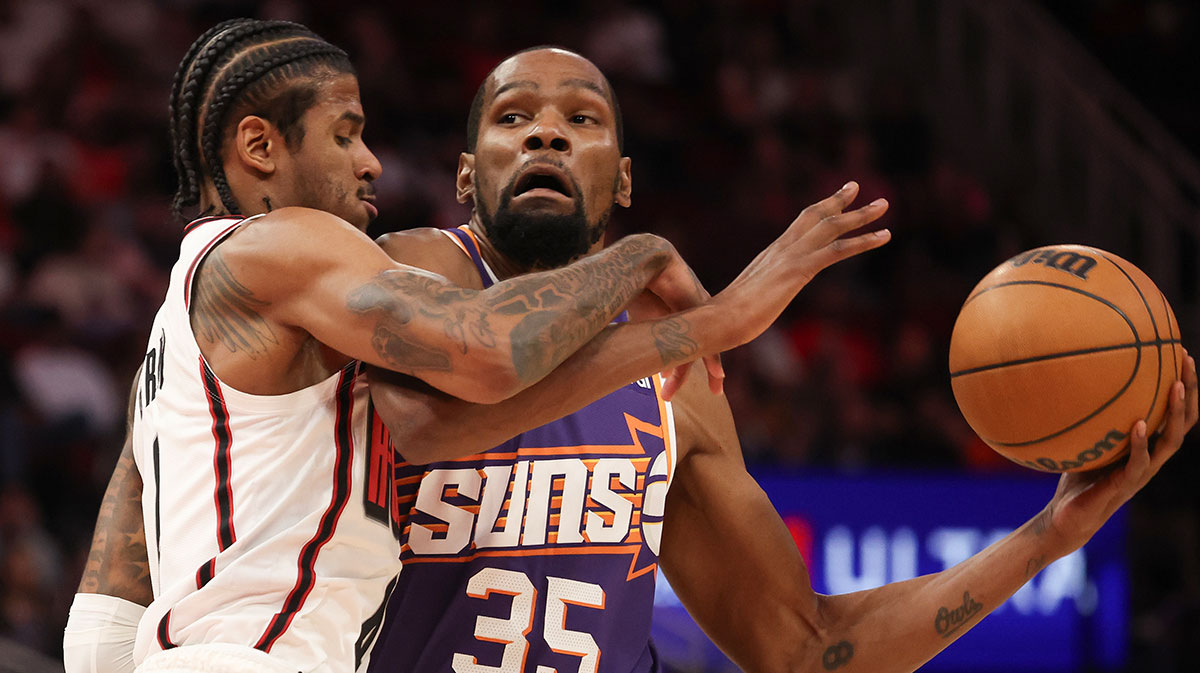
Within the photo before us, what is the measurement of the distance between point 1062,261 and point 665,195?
698 centimetres

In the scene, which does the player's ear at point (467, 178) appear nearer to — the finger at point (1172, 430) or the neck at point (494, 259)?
the neck at point (494, 259)

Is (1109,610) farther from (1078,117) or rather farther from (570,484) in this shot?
(570,484)

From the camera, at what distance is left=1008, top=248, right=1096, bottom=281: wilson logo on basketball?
10.0 feet

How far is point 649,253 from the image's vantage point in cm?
275

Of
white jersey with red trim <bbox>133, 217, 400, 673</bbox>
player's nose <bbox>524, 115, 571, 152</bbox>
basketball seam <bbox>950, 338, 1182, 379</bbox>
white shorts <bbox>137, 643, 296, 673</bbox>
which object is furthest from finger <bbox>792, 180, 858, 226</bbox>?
white shorts <bbox>137, 643, 296, 673</bbox>

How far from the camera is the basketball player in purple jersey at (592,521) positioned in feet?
9.99

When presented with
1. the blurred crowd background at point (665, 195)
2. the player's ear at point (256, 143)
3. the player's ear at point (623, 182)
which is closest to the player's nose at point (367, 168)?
the player's ear at point (256, 143)

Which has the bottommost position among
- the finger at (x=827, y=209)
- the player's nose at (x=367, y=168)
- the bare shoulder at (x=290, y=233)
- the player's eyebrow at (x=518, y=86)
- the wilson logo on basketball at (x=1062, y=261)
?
the wilson logo on basketball at (x=1062, y=261)

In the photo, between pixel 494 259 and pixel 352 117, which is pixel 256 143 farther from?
pixel 494 259

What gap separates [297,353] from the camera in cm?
257

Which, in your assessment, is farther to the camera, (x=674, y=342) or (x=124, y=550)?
(x=124, y=550)

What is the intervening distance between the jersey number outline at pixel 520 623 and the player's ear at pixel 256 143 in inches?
40.2

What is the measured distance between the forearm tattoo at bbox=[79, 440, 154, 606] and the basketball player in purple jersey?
555mm

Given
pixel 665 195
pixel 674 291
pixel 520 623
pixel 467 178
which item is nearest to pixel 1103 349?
pixel 674 291
